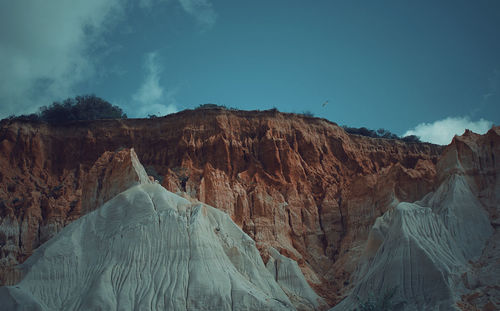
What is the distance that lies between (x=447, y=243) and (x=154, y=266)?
61.9 feet

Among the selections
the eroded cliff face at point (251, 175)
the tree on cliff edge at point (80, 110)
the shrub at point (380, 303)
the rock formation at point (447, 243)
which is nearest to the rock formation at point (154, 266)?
the eroded cliff face at point (251, 175)

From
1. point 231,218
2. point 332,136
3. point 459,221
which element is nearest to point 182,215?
point 231,218

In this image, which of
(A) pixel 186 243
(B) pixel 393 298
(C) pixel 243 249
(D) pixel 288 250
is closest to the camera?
(B) pixel 393 298

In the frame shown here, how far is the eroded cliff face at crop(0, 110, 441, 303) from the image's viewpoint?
5091 centimetres

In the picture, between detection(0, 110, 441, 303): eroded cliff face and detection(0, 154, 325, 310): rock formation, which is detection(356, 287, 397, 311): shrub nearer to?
detection(0, 154, 325, 310): rock formation

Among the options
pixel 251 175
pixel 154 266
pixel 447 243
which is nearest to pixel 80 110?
pixel 251 175

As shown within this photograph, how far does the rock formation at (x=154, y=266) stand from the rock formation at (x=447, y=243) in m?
6.10

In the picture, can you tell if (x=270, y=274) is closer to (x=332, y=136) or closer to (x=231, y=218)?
(x=231, y=218)

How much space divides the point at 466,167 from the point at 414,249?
10856 millimetres

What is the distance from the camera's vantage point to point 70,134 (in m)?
66.4

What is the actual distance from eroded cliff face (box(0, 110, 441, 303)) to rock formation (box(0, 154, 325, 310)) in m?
3.75

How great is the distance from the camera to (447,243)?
4072 cm

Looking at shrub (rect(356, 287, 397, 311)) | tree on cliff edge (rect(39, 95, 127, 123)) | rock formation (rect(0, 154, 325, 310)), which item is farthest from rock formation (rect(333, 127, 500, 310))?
tree on cliff edge (rect(39, 95, 127, 123))

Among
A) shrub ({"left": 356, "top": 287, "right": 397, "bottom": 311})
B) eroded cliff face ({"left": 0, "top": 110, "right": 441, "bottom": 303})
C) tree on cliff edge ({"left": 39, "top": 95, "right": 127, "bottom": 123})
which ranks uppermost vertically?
tree on cliff edge ({"left": 39, "top": 95, "right": 127, "bottom": 123})
